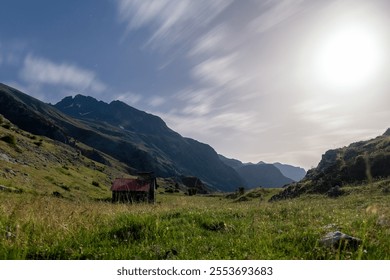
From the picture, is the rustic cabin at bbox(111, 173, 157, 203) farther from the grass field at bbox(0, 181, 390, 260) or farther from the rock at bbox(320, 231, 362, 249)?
the rock at bbox(320, 231, 362, 249)

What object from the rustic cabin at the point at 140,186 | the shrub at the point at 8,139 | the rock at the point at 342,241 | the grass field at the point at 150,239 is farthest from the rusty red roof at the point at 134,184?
the rock at the point at 342,241

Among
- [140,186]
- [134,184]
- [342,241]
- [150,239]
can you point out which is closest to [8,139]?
[134,184]

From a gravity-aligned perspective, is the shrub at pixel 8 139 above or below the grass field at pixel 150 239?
above

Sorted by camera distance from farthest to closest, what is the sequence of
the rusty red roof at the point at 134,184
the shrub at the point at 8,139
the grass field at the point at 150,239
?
the shrub at the point at 8,139
the rusty red roof at the point at 134,184
the grass field at the point at 150,239

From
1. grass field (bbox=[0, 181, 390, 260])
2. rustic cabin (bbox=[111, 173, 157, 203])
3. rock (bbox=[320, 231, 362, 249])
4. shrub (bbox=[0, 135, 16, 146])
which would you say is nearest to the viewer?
grass field (bbox=[0, 181, 390, 260])

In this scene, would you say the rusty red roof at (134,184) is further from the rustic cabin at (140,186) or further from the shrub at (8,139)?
the shrub at (8,139)

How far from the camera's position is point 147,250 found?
7.61 m

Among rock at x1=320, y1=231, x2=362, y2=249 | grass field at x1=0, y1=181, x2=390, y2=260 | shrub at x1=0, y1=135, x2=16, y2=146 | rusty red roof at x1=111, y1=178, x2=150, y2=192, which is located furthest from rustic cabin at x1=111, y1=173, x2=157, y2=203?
rock at x1=320, y1=231, x2=362, y2=249

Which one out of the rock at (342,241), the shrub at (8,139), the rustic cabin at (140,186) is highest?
the shrub at (8,139)

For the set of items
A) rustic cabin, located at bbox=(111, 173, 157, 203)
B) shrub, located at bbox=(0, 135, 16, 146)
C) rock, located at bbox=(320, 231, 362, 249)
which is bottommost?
rock, located at bbox=(320, 231, 362, 249)

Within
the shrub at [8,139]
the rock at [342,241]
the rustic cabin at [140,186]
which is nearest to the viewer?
the rock at [342,241]

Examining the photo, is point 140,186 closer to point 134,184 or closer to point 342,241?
point 134,184
